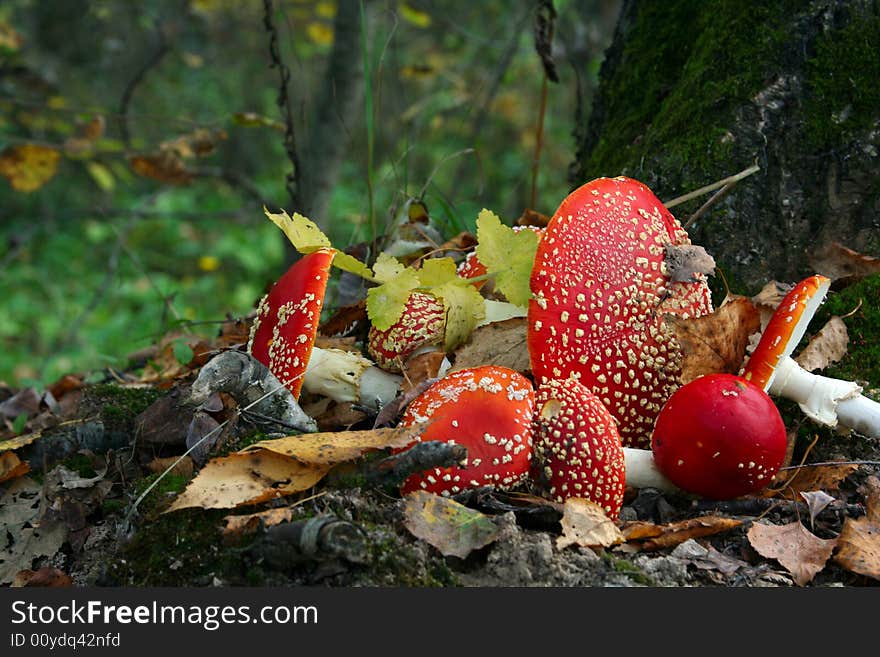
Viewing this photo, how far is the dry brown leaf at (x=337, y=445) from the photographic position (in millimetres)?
2164

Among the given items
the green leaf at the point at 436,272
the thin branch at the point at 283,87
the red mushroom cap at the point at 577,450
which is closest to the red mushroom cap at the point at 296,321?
the green leaf at the point at 436,272

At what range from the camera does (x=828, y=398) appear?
268cm

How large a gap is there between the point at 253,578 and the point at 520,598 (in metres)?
0.64

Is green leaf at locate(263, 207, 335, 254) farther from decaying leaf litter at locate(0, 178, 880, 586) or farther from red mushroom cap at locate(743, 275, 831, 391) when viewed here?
red mushroom cap at locate(743, 275, 831, 391)

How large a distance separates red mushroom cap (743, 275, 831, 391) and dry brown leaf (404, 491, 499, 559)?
1012 millimetres

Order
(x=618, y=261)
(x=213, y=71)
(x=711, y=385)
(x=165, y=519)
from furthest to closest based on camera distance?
(x=213, y=71) < (x=618, y=261) < (x=711, y=385) < (x=165, y=519)

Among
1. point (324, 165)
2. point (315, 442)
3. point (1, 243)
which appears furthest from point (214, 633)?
point (1, 243)

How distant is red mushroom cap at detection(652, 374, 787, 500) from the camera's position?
237 cm

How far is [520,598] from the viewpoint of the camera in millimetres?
1958

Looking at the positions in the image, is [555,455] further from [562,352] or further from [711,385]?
[711,385]

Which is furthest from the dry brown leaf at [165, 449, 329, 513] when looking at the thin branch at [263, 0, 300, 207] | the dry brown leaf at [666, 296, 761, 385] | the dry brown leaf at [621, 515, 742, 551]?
the thin branch at [263, 0, 300, 207]

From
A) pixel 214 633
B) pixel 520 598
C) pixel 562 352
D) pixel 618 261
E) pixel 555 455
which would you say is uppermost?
pixel 618 261

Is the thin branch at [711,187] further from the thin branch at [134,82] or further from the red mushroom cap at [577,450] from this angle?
the thin branch at [134,82]

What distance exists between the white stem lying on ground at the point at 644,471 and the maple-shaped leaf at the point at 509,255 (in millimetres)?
577
